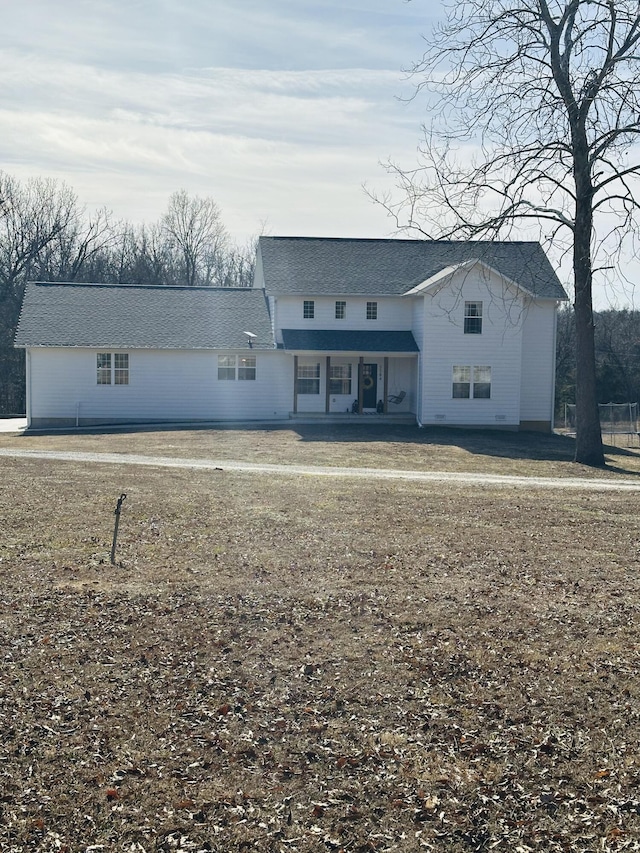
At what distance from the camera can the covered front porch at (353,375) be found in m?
32.2

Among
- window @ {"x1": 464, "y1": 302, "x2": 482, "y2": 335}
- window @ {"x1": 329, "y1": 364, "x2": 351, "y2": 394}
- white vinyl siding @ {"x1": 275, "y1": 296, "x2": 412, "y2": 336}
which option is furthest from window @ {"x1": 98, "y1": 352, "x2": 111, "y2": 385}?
window @ {"x1": 464, "y1": 302, "x2": 482, "y2": 335}

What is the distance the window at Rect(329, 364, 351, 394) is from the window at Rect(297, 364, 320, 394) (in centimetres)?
55

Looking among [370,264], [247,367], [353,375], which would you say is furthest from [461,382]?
[247,367]

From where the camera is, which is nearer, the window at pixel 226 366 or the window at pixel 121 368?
the window at pixel 121 368

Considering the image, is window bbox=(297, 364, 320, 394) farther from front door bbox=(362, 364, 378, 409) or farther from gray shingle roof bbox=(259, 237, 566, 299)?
gray shingle roof bbox=(259, 237, 566, 299)

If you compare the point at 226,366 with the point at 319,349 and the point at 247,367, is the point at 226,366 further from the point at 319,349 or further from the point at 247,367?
the point at 319,349

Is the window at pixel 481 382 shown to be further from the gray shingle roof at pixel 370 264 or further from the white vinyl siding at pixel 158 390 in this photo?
the white vinyl siding at pixel 158 390

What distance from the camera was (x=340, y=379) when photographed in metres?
33.9

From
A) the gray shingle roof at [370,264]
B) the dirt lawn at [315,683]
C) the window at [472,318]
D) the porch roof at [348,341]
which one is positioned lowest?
the dirt lawn at [315,683]

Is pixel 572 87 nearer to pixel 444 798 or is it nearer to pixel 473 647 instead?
pixel 473 647

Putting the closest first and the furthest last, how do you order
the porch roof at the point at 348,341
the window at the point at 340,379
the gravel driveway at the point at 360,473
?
the gravel driveway at the point at 360,473 → the porch roof at the point at 348,341 → the window at the point at 340,379

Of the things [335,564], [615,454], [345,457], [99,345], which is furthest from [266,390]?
[335,564]

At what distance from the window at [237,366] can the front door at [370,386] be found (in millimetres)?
4555

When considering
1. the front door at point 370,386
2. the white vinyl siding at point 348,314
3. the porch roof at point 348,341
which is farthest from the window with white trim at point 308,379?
the front door at point 370,386
